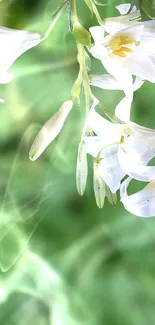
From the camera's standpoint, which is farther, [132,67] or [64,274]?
[64,274]

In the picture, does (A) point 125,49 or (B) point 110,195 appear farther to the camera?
(B) point 110,195

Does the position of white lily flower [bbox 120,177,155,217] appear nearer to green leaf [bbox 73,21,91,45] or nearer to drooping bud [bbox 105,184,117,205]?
drooping bud [bbox 105,184,117,205]

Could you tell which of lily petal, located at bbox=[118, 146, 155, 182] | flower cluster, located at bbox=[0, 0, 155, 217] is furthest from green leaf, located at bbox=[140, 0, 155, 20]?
lily petal, located at bbox=[118, 146, 155, 182]

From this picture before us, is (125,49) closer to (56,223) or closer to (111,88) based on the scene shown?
(111,88)

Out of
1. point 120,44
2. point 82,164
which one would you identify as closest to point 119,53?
point 120,44

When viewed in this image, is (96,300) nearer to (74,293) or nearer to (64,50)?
(74,293)

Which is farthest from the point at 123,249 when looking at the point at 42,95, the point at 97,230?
the point at 42,95

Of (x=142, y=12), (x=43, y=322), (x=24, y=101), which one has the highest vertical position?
(x=142, y=12)
